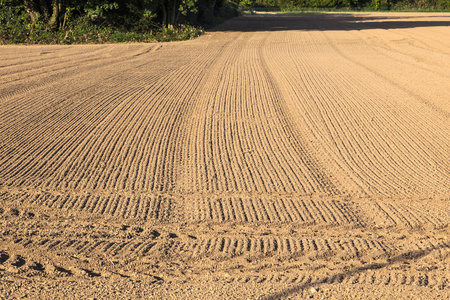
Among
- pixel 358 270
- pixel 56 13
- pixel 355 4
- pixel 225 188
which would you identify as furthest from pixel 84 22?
pixel 355 4

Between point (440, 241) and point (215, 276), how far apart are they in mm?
2441

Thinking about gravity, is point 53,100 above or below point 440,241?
above

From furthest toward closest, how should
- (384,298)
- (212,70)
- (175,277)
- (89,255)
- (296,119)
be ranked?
1. (212,70)
2. (296,119)
3. (89,255)
4. (175,277)
5. (384,298)

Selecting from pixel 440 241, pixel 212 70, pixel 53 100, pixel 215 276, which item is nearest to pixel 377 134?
pixel 440 241

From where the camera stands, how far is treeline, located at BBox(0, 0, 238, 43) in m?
26.6

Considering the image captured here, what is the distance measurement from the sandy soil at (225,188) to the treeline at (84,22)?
→ 45.7 ft

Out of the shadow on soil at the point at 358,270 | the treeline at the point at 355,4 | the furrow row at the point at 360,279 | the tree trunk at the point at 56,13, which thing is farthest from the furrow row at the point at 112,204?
the treeline at the point at 355,4

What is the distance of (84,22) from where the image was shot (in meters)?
27.7

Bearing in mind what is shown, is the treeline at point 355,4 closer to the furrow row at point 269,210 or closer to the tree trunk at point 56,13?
the tree trunk at point 56,13

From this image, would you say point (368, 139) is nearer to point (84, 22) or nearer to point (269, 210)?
point (269, 210)

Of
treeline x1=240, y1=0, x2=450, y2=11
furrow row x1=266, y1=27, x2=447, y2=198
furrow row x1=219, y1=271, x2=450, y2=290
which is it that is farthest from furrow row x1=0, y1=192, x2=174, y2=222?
treeline x1=240, y1=0, x2=450, y2=11

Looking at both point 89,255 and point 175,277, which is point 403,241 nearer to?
point 175,277

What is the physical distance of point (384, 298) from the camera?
383 cm

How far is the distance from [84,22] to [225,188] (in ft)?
80.4
